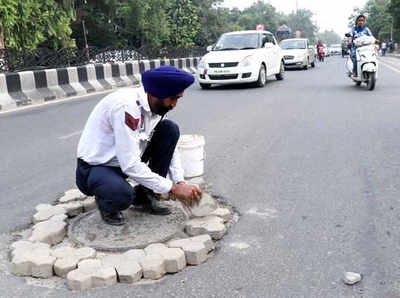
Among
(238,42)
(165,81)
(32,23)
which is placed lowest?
(165,81)

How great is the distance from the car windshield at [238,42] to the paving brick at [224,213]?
9869mm

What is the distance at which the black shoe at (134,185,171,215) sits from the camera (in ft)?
11.1

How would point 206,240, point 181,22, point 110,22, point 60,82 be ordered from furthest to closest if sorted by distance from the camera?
point 181,22 < point 110,22 < point 60,82 < point 206,240

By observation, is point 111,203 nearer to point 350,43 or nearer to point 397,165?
point 397,165

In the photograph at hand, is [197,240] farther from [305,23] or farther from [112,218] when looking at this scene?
[305,23]

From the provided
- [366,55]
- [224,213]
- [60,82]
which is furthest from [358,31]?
[224,213]

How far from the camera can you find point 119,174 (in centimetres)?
302

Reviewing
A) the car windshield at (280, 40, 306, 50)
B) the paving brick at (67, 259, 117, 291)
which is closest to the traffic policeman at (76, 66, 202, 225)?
the paving brick at (67, 259, 117, 291)

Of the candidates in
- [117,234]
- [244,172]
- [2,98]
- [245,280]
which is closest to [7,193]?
[117,234]

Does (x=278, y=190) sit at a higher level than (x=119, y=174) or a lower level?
lower

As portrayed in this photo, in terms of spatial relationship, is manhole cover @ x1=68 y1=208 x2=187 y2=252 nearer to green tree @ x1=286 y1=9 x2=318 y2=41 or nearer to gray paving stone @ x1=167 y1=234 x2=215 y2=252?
gray paving stone @ x1=167 y1=234 x2=215 y2=252

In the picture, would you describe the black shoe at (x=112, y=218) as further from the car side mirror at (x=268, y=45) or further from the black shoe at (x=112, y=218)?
the car side mirror at (x=268, y=45)

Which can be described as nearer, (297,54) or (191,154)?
(191,154)

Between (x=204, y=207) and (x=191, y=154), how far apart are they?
92 cm
